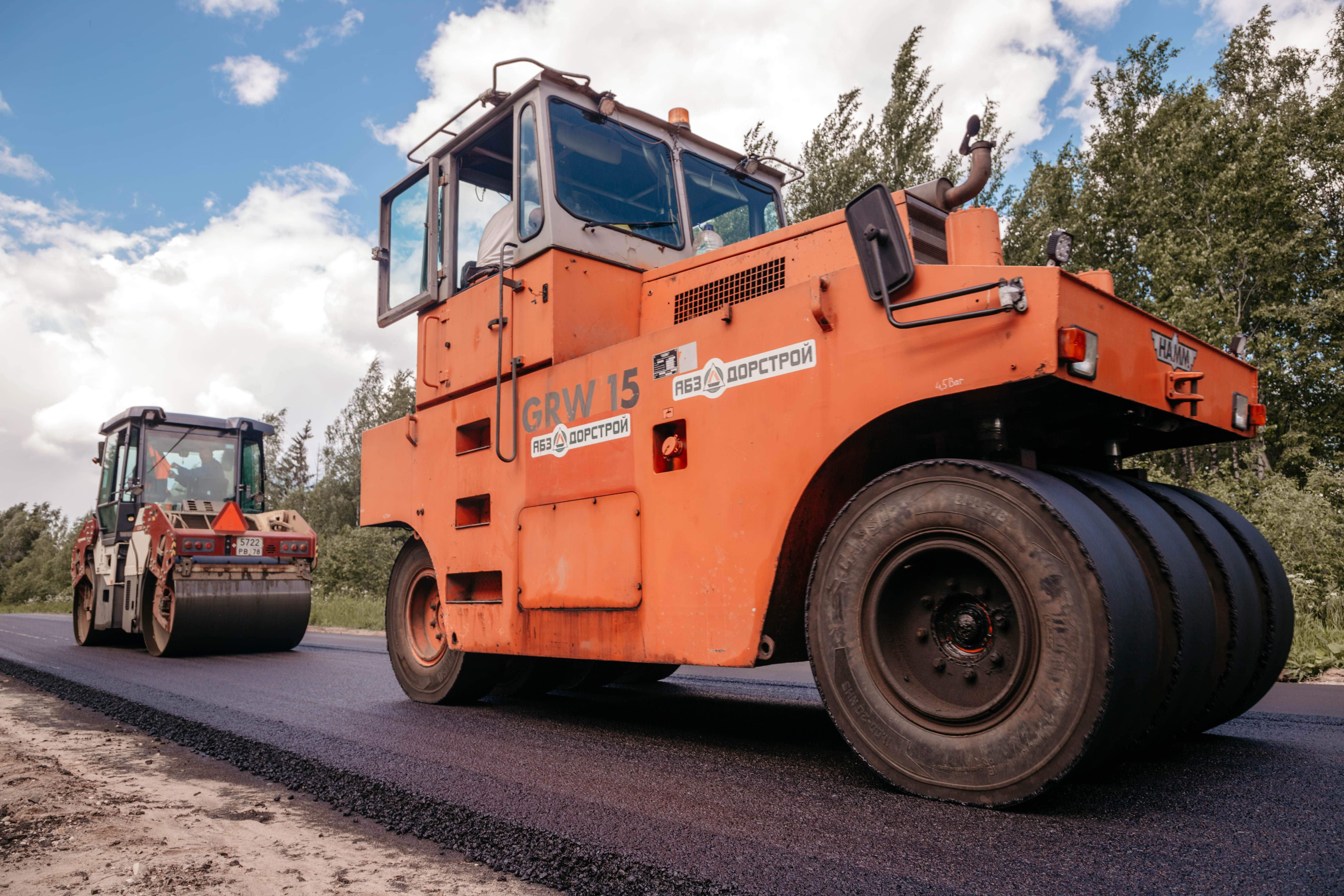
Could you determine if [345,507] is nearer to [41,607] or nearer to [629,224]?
Answer: [41,607]

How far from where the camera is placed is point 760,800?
9.12ft

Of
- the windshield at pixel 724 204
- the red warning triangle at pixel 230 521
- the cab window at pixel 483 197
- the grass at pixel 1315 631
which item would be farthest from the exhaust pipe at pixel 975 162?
the red warning triangle at pixel 230 521

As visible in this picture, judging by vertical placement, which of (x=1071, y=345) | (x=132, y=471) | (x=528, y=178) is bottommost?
(x=1071, y=345)

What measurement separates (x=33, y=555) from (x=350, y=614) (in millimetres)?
48328

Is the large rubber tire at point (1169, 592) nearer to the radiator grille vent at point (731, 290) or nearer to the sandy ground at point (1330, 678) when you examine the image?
the radiator grille vent at point (731, 290)

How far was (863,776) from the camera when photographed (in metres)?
3.07

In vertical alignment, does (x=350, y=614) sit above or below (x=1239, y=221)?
below

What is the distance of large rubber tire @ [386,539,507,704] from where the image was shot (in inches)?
208

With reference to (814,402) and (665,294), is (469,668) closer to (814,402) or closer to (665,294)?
(665,294)

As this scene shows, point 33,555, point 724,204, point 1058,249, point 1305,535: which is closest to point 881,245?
point 1058,249

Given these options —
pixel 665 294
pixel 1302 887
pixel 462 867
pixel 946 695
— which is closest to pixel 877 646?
pixel 946 695

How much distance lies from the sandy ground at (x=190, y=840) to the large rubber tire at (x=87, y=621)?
954 cm

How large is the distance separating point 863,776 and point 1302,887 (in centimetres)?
135

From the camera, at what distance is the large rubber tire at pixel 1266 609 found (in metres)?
3.52
